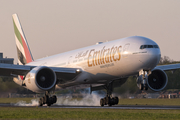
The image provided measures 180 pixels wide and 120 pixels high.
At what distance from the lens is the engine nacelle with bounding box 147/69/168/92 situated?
30003 mm

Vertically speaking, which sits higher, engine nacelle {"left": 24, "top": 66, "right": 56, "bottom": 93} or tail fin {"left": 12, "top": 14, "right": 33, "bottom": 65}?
tail fin {"left": 12, "top": 14, "right": 33, "bottom": 65}

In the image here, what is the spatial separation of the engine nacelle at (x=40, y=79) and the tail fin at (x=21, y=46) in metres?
12.8

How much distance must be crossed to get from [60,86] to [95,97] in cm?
660

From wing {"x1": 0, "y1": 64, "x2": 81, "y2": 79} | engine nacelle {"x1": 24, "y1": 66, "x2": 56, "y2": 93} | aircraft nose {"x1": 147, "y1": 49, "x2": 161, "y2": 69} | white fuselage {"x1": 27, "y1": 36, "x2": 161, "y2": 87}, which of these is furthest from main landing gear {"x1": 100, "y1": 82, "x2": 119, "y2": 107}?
aircraft nose {"x1": 147, "y1": 49, "x2": 161, "y2": 69}

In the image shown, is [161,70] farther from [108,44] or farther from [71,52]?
[71,52]

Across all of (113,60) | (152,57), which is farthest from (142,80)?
(113,60)

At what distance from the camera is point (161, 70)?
3030 centimetres

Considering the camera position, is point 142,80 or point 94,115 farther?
point 142,80

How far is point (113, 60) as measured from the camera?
86.6 feet

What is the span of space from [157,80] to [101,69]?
Result: 238 inches

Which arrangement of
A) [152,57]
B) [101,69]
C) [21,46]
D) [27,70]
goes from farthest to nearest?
[21,46]
[27,70]
[101,69]
[152,57]

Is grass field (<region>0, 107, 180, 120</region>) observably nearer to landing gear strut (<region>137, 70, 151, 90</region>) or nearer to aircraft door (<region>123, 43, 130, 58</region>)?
landing gear strut (<region>137, 70, 151, 90</region>)

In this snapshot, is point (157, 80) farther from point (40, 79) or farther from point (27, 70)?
point (27, 70)

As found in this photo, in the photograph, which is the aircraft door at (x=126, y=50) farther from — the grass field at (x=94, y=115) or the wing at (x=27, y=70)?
the wing at (x=27, y=70)
